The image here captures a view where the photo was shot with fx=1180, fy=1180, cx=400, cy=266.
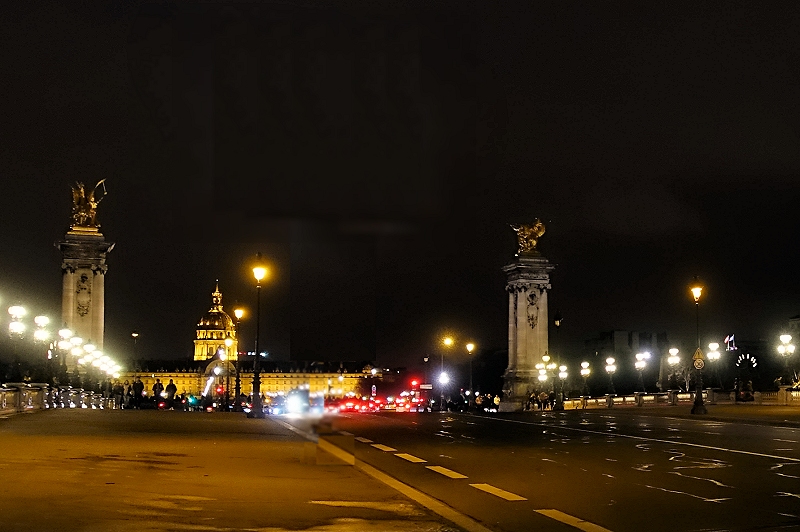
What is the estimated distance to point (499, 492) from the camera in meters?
15.3

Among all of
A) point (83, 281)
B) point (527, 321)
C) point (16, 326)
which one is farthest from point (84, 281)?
point (16, 326)

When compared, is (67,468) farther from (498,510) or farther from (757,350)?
(757,350)

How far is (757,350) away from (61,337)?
12874cm

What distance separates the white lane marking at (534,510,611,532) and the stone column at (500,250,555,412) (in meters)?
76.9

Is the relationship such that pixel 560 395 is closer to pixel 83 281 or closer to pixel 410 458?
pixel 83 281

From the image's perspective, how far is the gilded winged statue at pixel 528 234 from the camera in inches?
3649

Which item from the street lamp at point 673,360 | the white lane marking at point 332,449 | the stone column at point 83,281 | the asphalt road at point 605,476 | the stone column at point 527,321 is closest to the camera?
the white lane marking at point 332,449

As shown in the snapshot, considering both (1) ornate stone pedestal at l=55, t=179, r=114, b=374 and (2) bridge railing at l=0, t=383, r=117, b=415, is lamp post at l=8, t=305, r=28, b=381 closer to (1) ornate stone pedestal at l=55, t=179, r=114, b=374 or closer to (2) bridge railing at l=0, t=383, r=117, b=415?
(2) bridge railing at l=0, t=383, r=117, b=415

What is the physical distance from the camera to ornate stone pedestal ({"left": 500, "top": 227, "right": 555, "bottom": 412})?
89.9m

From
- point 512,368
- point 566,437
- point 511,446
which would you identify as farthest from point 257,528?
point 512,368

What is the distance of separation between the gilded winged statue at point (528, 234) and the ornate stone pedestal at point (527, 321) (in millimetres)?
1631

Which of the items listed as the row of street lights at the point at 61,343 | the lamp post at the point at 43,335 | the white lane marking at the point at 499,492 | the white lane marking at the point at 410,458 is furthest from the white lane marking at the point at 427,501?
the lamp post at the point at 43,335

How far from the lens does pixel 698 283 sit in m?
52.4

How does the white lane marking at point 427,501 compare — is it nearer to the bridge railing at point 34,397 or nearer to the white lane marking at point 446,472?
the white lane marking at point 446,472
